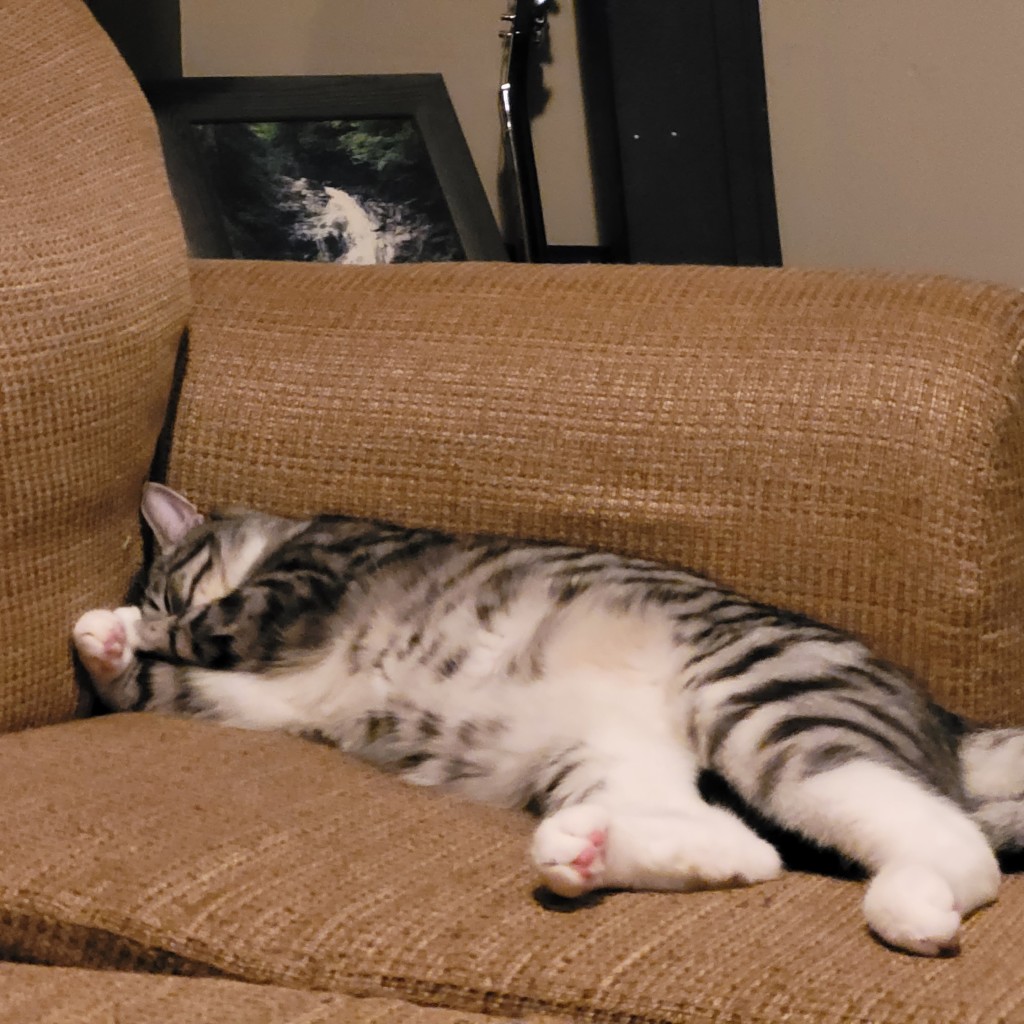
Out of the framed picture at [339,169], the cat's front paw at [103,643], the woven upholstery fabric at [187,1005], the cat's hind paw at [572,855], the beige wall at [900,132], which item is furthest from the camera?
the framed picture at [339,169]

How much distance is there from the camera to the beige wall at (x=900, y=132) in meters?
2.04

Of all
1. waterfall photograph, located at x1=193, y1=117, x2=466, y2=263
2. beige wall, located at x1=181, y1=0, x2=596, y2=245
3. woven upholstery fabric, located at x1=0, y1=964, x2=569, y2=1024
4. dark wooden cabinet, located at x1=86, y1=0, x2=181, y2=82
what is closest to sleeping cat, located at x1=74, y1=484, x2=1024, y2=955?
woven upholstery fabric, located at x1=0, y1=964, x2=569, y2=1024

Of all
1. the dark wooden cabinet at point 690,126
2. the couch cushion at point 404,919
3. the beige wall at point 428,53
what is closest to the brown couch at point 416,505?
the couch cushion at point 404,919

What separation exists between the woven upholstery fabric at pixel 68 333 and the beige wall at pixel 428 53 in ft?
3.14

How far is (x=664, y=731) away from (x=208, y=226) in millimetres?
1395

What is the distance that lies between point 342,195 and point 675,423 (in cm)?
114

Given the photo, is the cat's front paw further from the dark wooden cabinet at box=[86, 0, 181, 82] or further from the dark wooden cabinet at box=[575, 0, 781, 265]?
the dark wooden cabinet at box=[86, 0, 181, 82]

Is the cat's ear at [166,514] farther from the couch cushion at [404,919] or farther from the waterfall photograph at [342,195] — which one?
the waterfall photograph at [342,195]

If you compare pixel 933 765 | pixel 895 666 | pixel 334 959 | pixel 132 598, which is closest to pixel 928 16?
pixel 895 666

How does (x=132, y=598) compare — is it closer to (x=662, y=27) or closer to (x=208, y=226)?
(x=208, y=226)

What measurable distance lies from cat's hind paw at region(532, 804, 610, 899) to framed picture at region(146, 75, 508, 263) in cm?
148

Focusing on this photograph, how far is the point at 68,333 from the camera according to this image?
54.9 inches

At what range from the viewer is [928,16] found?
6.79ft

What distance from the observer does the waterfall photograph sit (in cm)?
232
